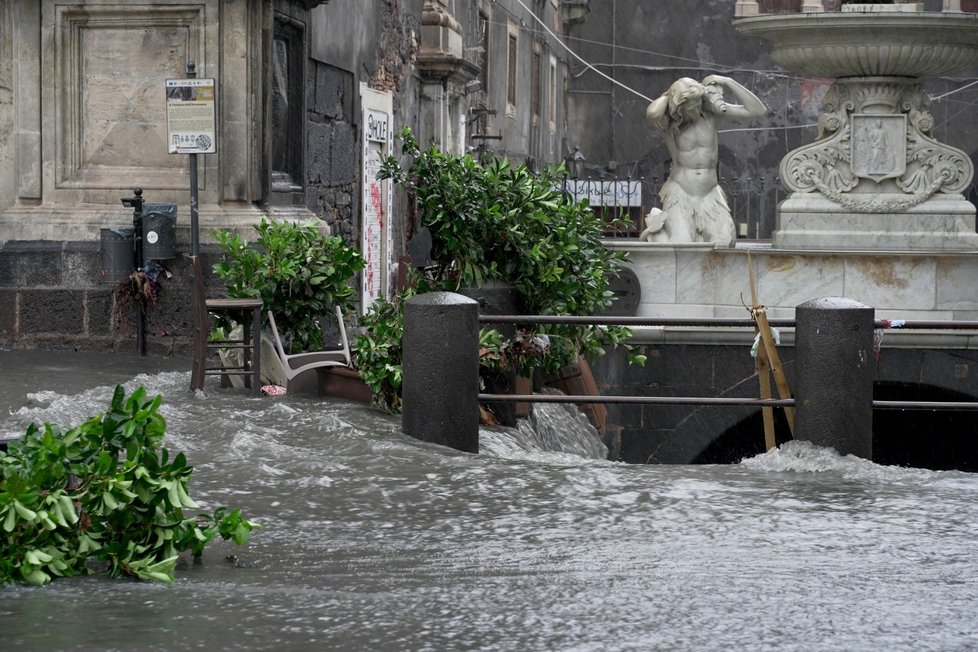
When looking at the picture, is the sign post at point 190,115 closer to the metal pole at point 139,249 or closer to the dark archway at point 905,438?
the metal pole at point 139,249

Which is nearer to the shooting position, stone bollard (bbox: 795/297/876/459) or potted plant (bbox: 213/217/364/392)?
stone bollard (bbox: 795/297/876/459)

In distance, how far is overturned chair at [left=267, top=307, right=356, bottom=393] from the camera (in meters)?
10.0

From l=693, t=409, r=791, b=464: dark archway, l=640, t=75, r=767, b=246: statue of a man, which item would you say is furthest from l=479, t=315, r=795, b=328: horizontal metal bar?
l=640, t=75, r=767, b=246: statue of a man

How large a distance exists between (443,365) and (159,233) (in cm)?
424

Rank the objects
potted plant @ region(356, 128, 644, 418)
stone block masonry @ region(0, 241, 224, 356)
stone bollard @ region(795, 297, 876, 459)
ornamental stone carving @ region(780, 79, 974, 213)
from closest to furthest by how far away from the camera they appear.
A: 1. stone bollard @ region(795, 297, 876, 459)
2. potted plant @ region(356, 128, 644, 418)
3. stone block masonry @ region(0, 241, 224, 356)
4. ornamental stone carving @ region(780, 79, 974, 213)

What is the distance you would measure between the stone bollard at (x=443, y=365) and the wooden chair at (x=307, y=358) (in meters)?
1.74

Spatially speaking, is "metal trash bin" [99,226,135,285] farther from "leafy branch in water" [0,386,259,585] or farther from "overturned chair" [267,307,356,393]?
"leafy branch in water" [0,386,259,585]

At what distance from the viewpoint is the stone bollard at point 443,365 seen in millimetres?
8328

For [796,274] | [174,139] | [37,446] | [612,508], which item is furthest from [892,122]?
[37,446]

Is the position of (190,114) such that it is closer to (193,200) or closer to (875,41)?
(193,200)

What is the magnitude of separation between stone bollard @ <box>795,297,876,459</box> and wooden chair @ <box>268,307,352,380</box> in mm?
3092

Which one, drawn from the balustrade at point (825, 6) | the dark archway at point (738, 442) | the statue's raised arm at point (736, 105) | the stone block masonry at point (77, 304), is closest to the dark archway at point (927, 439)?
the dark archway at point (738, 442)

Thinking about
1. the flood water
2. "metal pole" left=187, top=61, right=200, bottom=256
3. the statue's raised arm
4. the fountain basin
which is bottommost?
the flood water

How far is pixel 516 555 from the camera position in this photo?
6.08 meters
